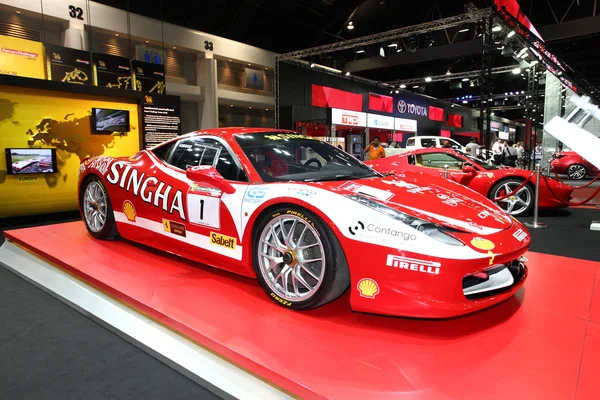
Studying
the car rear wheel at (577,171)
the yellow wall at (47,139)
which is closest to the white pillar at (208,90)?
the yellow wall at (47,139)

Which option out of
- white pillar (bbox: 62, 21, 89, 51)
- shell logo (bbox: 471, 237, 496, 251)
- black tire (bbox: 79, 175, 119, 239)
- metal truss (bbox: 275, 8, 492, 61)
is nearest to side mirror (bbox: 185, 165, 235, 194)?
shell logo (bbox: 471, 237, 496, 251)

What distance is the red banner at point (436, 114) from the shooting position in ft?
82.3

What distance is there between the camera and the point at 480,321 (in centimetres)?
221

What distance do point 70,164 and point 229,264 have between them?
538cm

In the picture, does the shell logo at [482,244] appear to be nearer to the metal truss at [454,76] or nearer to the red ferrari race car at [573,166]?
the red ferrari race car at [573,166]

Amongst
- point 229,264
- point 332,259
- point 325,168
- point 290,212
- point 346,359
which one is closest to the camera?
point 346,359

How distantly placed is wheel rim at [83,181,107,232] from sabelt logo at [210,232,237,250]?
1.75m

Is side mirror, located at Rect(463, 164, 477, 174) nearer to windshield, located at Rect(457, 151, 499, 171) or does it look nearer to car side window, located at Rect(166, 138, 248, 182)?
windshield, located at Rect(457, 151, 499, 171)

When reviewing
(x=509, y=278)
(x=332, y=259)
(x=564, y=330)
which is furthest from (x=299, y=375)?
(x=564, y=330)

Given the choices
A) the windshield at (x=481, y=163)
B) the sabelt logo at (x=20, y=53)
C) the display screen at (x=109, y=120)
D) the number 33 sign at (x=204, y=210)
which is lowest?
the number 33 sign at (x=204, y=210)

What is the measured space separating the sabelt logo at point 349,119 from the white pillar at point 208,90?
521 cm

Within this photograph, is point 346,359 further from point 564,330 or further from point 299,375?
point 564,330

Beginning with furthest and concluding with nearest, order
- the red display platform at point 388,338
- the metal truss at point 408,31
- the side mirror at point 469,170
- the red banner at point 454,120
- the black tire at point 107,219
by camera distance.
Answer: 1. the red banner at point 454,120
2. the metal truss at point 408,31
3. the side mirror at point 469,170
4. the black tire at point 107,219
5. the red display platform at point 388,338

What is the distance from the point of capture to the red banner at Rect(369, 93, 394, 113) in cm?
2039
